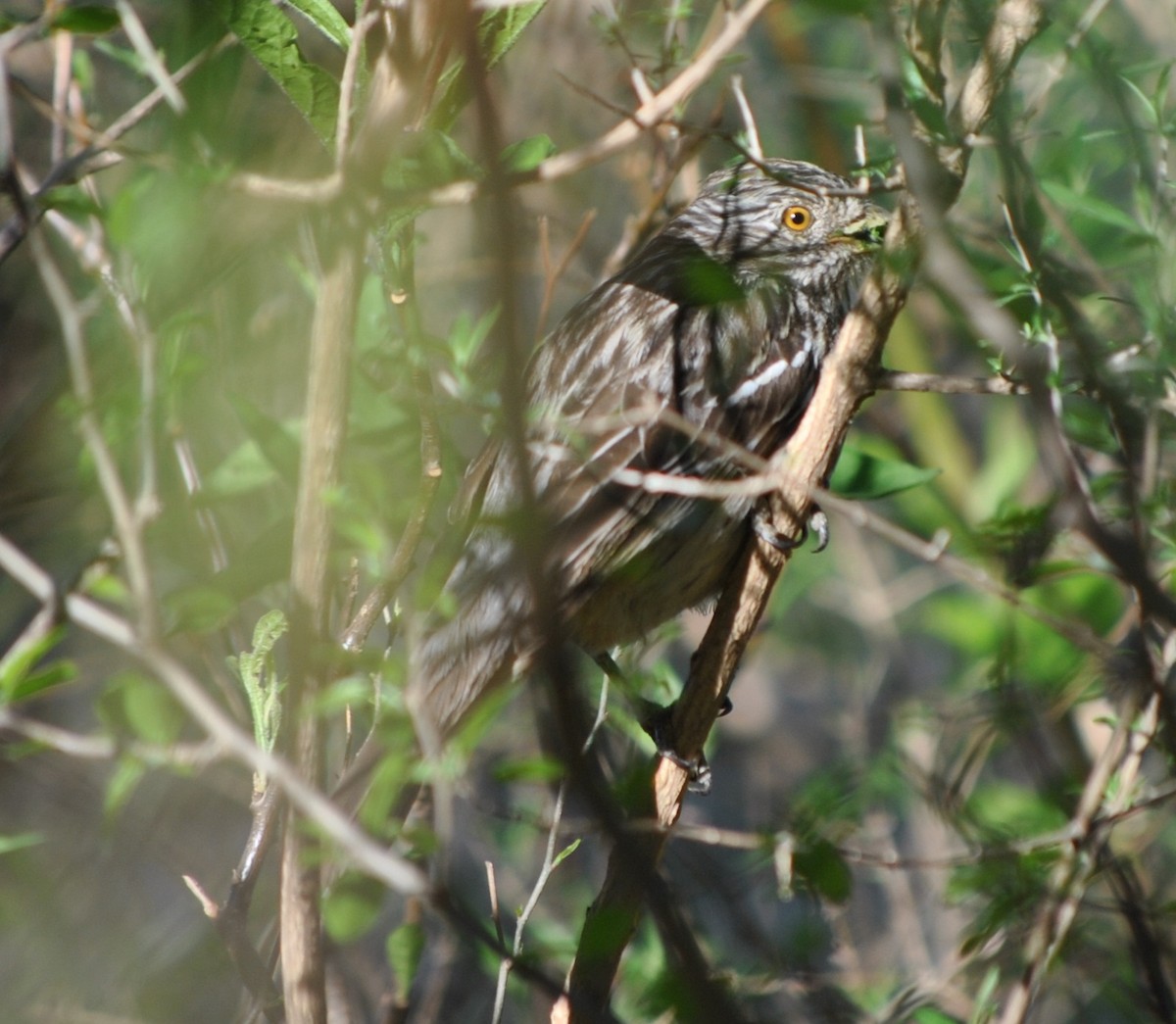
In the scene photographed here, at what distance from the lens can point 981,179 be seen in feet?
15.1

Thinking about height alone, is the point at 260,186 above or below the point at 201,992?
above

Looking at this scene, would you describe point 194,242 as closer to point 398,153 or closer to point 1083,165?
point 398,153

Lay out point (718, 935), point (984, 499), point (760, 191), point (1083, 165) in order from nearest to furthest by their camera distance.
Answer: point (1083, 165) → point (760, 191) → point (984, 499) → point (718, 935)

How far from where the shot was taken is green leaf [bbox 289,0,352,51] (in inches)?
101

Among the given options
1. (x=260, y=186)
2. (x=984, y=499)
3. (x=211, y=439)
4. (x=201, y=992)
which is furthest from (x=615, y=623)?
(x=201, y=992)

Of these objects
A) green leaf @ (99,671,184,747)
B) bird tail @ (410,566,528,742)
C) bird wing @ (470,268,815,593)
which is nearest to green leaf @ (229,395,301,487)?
bird tail @ (410,566,528,742)

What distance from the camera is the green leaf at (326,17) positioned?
2576 millimetres

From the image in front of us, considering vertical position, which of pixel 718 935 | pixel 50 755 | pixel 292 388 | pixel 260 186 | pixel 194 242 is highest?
pixel 260 186

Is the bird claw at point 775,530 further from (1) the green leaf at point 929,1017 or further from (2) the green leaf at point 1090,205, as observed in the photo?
(1) the green leaf at point 929,1017

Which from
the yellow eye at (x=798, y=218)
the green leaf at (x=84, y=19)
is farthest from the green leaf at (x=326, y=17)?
the yellow eye at (x=798, y=218)

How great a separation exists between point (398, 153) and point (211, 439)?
1977 millimetres

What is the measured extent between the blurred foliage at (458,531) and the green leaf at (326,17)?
0.01 metres

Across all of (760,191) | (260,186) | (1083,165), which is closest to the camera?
(260,186)

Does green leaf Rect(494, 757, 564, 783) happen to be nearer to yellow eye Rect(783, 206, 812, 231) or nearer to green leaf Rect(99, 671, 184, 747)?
green leaf Rect(99, 671, 184, 747)
